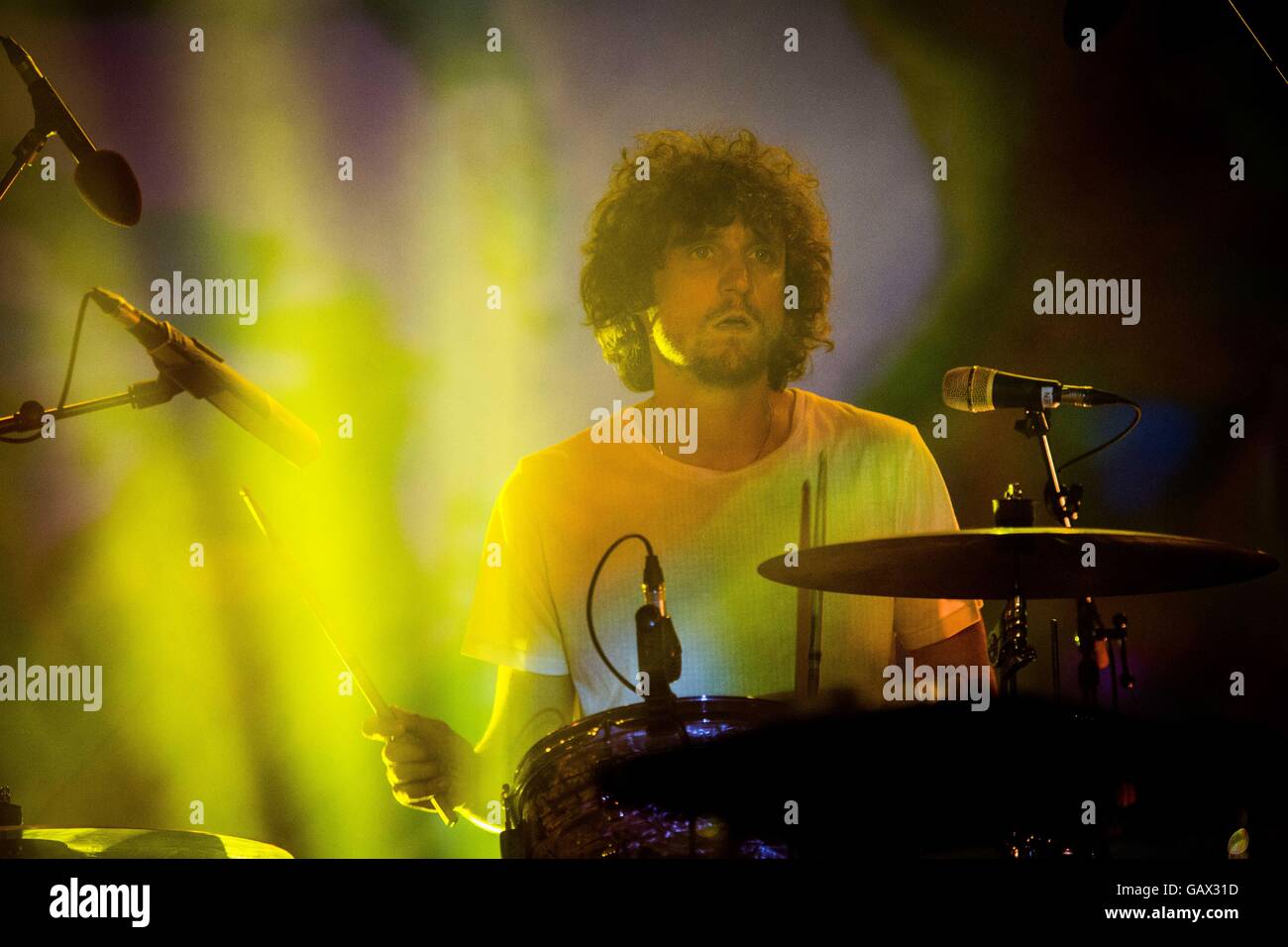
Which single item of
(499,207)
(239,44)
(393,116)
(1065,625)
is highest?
(239,44)

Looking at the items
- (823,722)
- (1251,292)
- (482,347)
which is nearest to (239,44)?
(482,347)

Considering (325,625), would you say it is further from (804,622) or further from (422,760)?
(804,622)

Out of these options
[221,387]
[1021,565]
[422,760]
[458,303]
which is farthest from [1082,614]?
[221,387]

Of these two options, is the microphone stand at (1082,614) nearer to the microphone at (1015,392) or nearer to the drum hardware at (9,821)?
the microphone at (1015,392)

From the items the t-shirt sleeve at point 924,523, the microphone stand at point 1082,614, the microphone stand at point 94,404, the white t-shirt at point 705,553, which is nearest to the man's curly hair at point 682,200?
the white t-shirt at point 705,553

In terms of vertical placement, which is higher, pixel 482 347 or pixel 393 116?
pixel 393 116

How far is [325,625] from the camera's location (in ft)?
7.54

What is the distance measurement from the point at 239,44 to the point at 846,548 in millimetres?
1951

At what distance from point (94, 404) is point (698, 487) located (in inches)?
55.3

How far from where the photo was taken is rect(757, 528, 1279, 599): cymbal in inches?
63.9

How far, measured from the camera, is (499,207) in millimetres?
2646

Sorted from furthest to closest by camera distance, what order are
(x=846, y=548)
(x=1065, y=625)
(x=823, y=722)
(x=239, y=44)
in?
(x=239, y=44), (x=1065, y=625), (x=846, y=548), (x=823, y=722)

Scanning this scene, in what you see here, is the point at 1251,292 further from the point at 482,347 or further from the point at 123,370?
the point at 123,370

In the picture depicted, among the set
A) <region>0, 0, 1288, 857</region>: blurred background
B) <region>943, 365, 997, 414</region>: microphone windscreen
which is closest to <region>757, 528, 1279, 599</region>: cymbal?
<region>943, 365, 997, 414</region>: microphone windscreen
